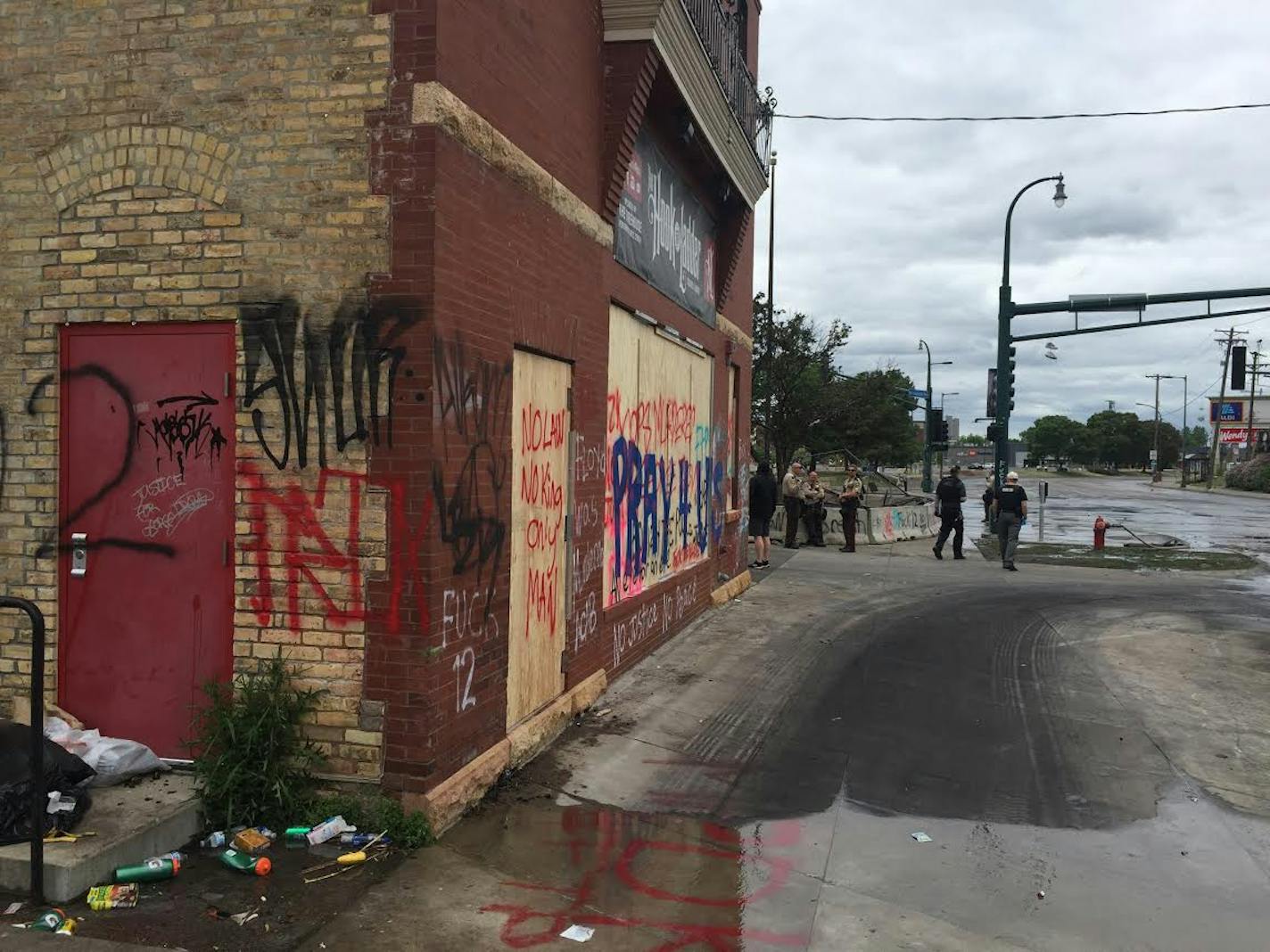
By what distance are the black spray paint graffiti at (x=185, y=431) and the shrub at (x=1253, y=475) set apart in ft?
246

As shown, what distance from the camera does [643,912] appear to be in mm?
4387

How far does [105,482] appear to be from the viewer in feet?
17.7

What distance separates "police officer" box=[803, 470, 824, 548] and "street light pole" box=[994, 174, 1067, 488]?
580 cm

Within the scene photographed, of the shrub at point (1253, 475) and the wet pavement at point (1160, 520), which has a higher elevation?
the shrub at point (1253, 475)

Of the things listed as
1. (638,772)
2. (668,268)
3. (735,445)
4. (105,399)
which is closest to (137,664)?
→ (105,399)

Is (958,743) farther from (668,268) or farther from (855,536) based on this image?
(855,536)

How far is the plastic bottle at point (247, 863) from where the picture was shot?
4496mm

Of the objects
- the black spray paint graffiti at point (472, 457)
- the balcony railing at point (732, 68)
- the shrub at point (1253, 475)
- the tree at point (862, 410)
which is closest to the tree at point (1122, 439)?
the shrub at point (1253, 475)

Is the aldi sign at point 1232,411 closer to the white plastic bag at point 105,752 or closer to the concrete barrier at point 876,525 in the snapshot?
the concrete barrier at point 876,525

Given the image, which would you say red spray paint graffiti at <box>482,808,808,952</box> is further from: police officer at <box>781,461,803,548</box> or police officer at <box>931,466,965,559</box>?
police officer at <box>781,461,803,548</box>

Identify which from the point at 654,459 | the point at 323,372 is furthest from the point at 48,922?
the point at 654,459

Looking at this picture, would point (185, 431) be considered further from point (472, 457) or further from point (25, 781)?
point (25, 781)

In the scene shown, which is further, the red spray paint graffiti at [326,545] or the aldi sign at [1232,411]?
the aldi sign at [1232,411]

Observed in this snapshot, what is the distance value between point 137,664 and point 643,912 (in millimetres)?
3028
